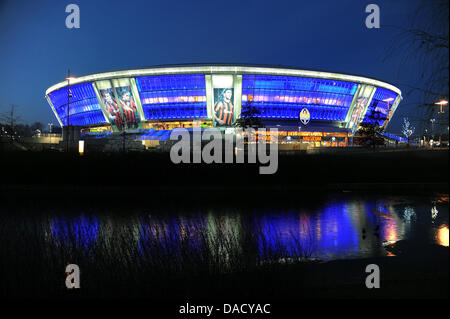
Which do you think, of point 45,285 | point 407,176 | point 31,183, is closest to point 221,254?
point 45,285

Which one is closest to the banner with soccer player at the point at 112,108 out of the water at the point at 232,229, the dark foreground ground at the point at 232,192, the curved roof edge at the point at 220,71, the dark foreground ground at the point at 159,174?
the curved roof edge at the point at 220,71

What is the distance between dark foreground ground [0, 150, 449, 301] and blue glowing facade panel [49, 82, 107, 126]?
62422 mm

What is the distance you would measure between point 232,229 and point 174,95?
64.8 m

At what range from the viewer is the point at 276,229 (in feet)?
31.4

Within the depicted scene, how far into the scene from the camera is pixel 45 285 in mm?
4785

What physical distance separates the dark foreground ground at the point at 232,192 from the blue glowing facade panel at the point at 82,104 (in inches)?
2458

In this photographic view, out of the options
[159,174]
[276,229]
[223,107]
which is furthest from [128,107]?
[276,229]

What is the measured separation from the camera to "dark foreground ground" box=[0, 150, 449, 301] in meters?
4.59

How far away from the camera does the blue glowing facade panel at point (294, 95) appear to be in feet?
235

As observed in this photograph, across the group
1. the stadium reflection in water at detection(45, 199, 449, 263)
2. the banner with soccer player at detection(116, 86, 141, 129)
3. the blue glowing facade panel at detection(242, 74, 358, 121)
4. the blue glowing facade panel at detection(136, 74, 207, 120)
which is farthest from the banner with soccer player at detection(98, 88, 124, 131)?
the stadium reflection in water at detection(45, 199, 449, 263)

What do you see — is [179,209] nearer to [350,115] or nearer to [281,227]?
[281,227]

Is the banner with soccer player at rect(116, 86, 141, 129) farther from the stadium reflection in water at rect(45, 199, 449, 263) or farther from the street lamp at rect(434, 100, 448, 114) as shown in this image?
the street lamp at rect(434, 100, 448, 114)

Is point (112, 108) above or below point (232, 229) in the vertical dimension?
above

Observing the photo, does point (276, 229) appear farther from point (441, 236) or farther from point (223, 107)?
point (223, 107)
